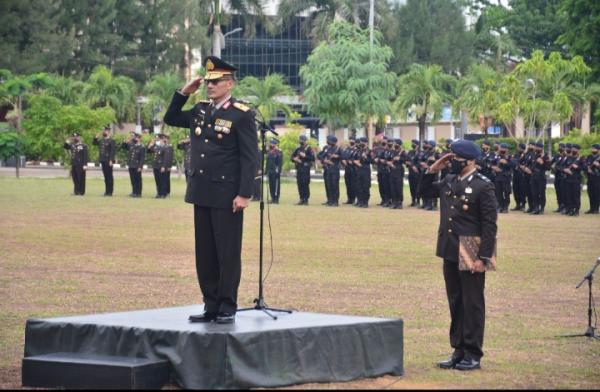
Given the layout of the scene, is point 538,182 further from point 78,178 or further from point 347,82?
point 347,82

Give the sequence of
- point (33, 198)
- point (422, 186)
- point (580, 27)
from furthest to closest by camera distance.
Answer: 1. point (580, 27)
2. point (33, 198)
3. point (422, 186)

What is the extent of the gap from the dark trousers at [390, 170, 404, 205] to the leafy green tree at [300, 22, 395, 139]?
17.7m

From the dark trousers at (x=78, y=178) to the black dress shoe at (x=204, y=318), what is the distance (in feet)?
93.9

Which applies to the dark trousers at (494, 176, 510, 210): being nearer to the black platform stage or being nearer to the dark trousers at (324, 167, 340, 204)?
the dark trousers at (324, 167, 340, 204)

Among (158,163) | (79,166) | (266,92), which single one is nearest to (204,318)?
(158,163)

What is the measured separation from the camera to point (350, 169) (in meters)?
36.7

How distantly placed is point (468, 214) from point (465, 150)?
51 centimetres

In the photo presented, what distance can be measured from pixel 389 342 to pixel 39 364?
2.59 m

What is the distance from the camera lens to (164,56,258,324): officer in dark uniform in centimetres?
970

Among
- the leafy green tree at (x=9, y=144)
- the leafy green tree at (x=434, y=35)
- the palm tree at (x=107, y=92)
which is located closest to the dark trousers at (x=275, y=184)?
the leafy green tree at (x=9, y=144)

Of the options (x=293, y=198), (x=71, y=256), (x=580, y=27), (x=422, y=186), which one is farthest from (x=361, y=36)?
(x=422, y=186)

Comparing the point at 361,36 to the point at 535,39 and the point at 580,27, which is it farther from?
the point at 535,39

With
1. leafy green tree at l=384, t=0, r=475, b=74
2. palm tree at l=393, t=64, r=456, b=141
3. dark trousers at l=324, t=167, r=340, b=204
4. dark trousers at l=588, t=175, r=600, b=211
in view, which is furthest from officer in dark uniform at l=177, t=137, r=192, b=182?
leafy green tree at l=384, t=0, r=475, b=74

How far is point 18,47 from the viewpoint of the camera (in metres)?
68.6
